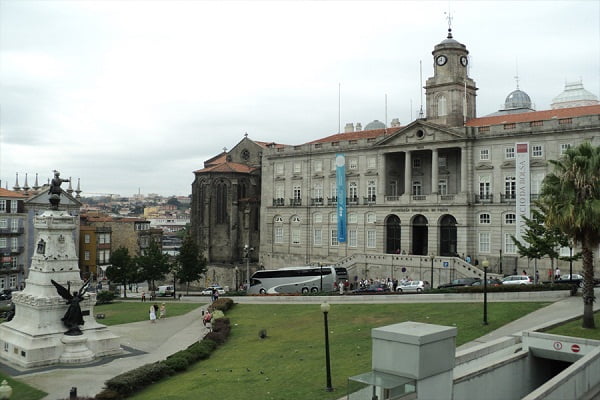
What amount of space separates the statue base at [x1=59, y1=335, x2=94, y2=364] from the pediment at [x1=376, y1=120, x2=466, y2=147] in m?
43.8

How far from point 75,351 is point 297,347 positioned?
38.5ft

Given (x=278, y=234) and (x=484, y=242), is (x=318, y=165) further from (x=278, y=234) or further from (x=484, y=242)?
(x=484, y=242)

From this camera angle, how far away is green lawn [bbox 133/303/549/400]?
23.9 meters

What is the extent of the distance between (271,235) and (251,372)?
56290mm

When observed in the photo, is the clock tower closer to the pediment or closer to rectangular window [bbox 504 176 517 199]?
the pediment

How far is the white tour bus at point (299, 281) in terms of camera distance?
5831cm

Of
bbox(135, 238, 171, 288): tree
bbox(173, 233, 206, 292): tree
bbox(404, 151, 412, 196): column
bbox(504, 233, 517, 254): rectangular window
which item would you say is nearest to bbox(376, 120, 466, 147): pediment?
bbox(404, 151, 412, 196): column

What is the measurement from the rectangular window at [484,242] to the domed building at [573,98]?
144 ft

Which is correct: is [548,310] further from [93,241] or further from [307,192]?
[93,241]

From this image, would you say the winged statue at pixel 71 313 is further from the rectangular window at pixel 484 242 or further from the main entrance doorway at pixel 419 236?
the main entrance doorway at pixel 419 236

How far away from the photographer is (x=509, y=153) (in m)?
61.6

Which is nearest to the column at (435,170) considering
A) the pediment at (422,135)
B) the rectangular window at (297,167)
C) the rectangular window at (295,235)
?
the pediment at (422,135)

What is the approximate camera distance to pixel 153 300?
59.2 metres

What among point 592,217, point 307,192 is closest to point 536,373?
point 592,217
